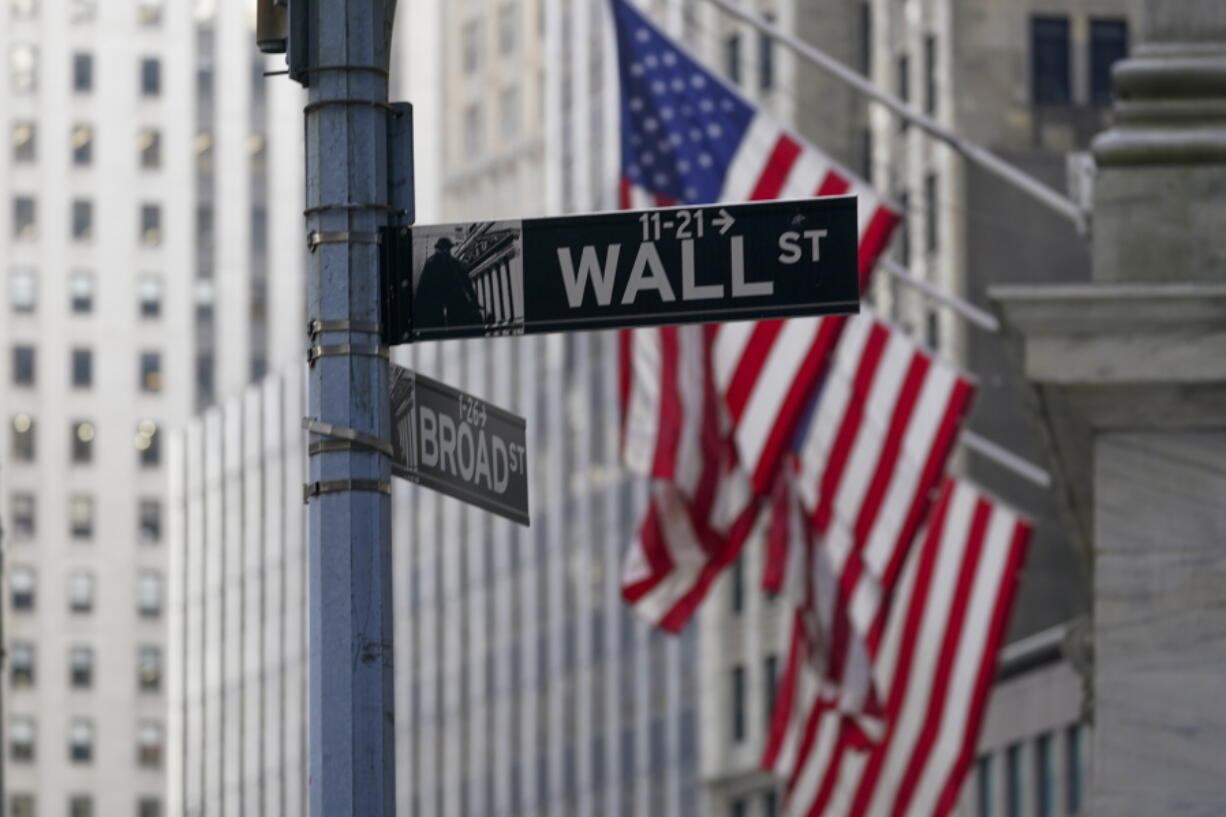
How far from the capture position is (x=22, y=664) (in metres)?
143

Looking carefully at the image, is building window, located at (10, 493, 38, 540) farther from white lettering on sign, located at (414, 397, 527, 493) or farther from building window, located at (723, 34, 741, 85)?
white lettering on sign, located at (414, 397, 527, 493)

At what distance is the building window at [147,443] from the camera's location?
147 metres

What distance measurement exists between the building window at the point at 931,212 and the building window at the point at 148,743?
71599 millimetres

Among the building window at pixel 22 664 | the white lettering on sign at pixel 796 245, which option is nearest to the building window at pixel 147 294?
the building window at pixel 22 664

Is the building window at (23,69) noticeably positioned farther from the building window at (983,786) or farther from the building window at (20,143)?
the building window at (983,786)

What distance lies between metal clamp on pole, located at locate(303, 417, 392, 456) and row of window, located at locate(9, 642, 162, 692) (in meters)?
133

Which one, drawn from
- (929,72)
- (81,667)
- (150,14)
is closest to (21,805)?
(81,667)

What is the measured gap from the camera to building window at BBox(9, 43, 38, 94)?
149 meters

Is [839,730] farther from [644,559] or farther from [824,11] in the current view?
[824,11]

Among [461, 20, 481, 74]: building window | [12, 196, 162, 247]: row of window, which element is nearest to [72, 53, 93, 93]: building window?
[12, 196, 162, 247]: row of window

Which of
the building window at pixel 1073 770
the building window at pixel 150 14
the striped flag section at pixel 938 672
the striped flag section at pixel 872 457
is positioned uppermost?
the building window at pixel 150 14

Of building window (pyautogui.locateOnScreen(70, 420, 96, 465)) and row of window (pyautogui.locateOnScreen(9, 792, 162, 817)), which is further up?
building window (pyautogui.locateOnScreen(70, 420, 96, 465))

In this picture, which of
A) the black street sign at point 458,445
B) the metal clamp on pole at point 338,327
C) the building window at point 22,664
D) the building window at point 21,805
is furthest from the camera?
the building window at point 21,805

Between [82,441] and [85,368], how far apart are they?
301 cm
